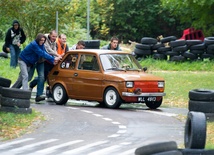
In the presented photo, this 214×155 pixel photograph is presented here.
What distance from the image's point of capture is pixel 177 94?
2494 cm

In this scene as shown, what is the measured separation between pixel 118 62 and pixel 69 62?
58.9 inches

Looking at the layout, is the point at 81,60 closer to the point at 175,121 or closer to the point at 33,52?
the point at 33,52

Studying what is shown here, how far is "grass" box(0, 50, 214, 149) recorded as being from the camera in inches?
686

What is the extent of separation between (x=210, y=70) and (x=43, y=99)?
1270 centimetres

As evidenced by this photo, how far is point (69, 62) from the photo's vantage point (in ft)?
74.4

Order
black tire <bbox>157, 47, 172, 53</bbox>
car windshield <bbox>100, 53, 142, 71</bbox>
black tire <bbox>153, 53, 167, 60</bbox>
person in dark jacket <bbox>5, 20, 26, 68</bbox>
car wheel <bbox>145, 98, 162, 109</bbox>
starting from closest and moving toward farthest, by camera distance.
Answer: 1. car wheel <bbox>145, 98, 162, 109</bbox>
2. car windshield <bbox>100, 53, 142, 71</bbox>
3. person in dark jacket <bbox>5, 20, 26, 68</bbox>
4. black tire <bbox>157, 47, 172, 53</bbox>
5. black tire <bbox>153, 53, 167, 60</bbox>

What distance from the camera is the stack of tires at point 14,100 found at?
60.5 feet

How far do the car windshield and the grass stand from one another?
1.62m

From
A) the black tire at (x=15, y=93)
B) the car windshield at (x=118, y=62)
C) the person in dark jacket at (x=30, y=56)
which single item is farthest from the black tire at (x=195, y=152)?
→ the person in dark jacket at (x=30, y=56)

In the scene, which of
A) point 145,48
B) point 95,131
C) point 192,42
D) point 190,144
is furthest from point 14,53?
point 190,144

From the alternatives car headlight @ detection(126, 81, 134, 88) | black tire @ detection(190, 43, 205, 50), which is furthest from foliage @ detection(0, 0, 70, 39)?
A: car headlight @ detection(126, 81, 134, 88)

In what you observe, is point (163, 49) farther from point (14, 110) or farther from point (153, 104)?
point (14, 110)

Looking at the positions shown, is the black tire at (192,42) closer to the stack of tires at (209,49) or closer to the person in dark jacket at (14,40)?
the stack of tires at (209,49)

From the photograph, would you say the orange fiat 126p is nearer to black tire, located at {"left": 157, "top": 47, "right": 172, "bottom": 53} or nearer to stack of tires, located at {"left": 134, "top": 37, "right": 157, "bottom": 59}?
black tire, located at {"left": 157, "top": 47, "right": 172, "bottom": 53}
